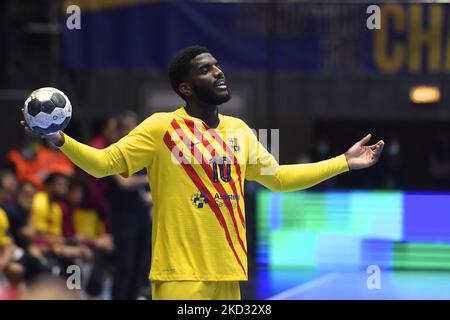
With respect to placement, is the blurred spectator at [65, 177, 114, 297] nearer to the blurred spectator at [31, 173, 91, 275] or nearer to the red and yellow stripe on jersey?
the blurred spectator at [31, 173, 91, 275]

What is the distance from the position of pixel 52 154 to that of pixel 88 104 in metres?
1.87

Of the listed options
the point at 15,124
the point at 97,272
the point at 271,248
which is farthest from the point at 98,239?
the point at 15,124

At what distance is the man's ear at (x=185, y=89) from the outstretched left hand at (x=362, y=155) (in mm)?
874

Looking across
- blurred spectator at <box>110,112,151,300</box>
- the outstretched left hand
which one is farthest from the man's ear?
blurred spectator at <box>110,112,151,300</box>

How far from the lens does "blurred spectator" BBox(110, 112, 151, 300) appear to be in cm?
1032

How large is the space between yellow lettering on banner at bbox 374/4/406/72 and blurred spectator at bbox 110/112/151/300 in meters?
4.40

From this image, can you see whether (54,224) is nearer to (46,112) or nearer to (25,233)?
(25,233)

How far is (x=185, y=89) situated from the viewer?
5.57 metres

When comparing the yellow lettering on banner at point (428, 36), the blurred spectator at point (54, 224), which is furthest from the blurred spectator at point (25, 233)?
the yellow lettering on banner at point (428, 36)

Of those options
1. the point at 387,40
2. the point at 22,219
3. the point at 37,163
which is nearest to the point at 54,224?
the point at 22,219

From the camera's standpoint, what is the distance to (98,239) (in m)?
12.0

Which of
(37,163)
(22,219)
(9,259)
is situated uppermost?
(37,163)

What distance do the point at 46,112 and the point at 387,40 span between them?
9.07 meters

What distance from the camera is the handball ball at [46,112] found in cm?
515
